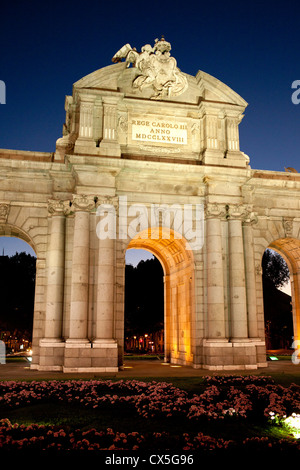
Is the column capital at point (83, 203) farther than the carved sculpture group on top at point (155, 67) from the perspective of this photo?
No

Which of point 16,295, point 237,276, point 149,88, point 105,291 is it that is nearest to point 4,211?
point 105,291

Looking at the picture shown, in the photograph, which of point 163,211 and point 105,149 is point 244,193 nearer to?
point 163,211

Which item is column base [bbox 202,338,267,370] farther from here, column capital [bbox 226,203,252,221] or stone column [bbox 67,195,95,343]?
column capital [bbox 226,203,252,221]

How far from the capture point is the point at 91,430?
9734 millimetres

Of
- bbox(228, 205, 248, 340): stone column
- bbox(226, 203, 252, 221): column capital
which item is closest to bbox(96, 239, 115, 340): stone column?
bbox(228, 205, 248, 340): stone column

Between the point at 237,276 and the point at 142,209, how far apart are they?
6.42 metres

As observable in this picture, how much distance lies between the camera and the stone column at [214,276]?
23.5 m

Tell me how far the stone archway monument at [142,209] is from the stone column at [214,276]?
0.06 metres

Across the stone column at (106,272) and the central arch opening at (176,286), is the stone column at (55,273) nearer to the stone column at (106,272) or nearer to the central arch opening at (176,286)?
the stone column at (106,272)

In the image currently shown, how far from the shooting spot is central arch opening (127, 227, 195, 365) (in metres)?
25.8

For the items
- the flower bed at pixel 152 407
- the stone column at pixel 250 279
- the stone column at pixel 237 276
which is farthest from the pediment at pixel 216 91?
the flower bed at pixel 152 407

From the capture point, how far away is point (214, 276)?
23906 millimetres

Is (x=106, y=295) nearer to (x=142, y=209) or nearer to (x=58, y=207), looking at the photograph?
(x=142, y=209)

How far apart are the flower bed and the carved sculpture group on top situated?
1657cm
